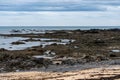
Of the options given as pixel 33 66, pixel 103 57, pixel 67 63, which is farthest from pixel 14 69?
pixel 103 57

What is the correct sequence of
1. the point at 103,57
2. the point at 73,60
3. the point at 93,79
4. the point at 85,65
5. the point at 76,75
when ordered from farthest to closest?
1. the point at 103,57
2. the point at 73,60
3. the point at 85,65
4. the point at 76,75
5. the point at 93,79

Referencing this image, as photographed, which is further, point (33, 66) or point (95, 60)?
point (95, 60)

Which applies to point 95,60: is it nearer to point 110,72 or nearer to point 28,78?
point 110,72

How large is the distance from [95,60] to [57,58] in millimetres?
4442

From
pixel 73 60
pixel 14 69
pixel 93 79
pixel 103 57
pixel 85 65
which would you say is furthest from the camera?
pixel 103 57

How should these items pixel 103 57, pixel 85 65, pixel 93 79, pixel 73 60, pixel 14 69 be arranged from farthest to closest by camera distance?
pixel 103 57 → pixel 73 60 → pixel 85 65 → pixel 14 69 → pixel 93 79

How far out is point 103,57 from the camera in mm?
41281

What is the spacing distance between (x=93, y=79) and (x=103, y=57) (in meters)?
16.8

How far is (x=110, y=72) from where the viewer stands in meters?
27.7

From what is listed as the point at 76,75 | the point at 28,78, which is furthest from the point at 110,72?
the point at 28,78

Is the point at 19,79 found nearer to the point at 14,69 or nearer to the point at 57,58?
the point at 14,69

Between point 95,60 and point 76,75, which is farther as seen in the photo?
point 95,60

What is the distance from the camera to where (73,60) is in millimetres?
38438

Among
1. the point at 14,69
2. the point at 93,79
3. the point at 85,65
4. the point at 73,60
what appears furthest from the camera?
the point at 73,60
